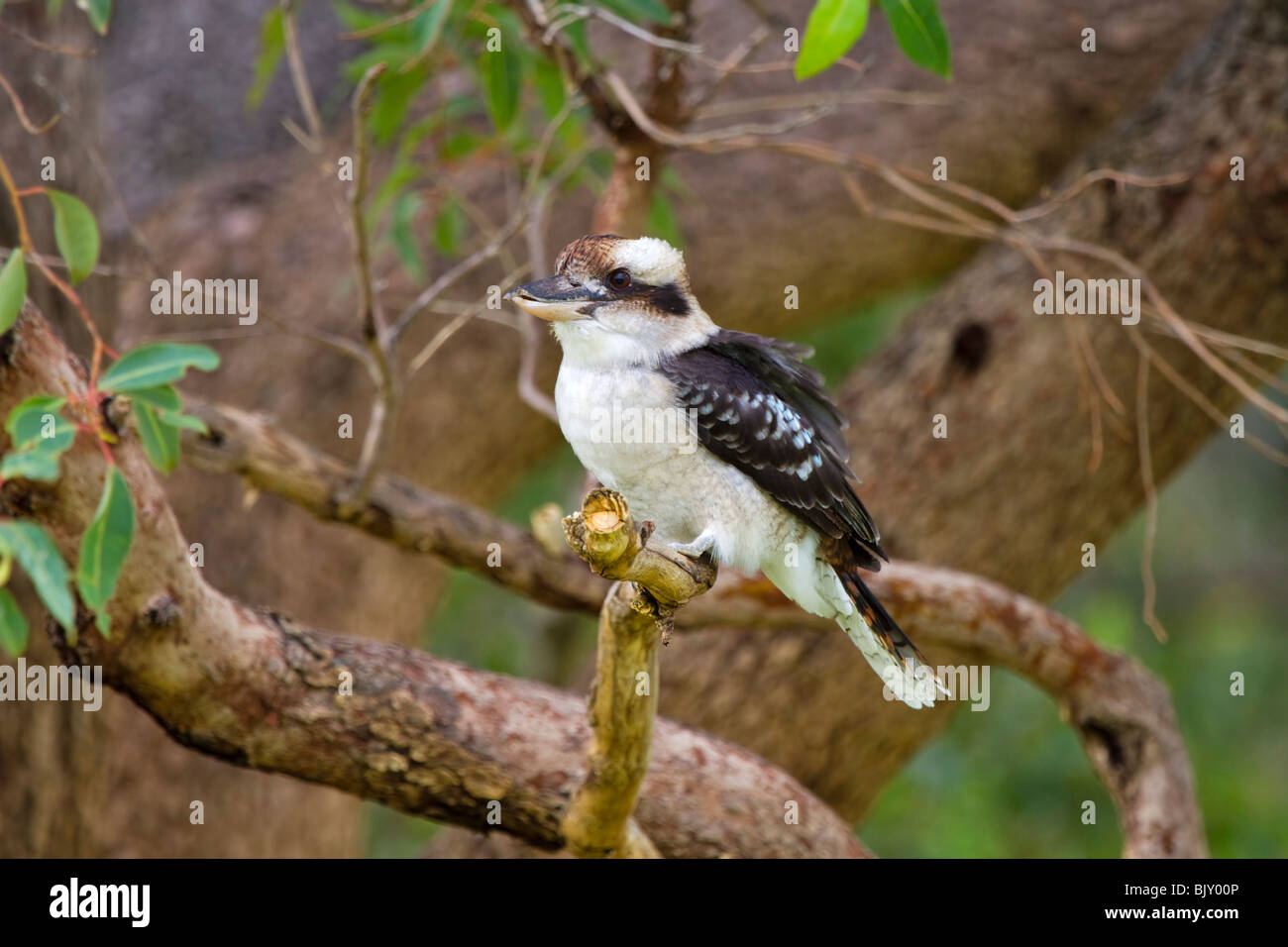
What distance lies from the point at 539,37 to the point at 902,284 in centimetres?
246

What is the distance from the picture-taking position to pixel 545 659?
5.89 metres

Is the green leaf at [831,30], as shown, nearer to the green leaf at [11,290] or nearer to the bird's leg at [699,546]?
the bird's leg at [699,546]

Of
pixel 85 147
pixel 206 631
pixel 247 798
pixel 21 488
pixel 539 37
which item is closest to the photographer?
pixel 21 488

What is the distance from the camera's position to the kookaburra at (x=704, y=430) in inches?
81.0

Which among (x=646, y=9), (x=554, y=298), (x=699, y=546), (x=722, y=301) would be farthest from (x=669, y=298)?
(x=722, y=301)

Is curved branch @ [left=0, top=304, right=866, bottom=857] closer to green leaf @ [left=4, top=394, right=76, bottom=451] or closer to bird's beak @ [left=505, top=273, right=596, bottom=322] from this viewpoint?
green leaf @ [left=4, top=394, right=76, bottom=451]

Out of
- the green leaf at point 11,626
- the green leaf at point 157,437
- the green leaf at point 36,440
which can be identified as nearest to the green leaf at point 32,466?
the green leaf at point 36,440

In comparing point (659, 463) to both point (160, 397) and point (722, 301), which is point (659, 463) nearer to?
point (160, 397)

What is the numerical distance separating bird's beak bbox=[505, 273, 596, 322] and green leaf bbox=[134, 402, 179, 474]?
22.2 inches

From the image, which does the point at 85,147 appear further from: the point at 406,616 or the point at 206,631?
the point at 406,616

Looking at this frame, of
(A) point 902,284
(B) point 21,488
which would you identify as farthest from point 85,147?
(A) point 902,284

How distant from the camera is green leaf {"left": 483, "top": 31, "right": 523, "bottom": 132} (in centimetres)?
300

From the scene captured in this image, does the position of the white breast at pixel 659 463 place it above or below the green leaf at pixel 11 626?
above

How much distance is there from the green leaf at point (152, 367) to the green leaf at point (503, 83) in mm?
1319
